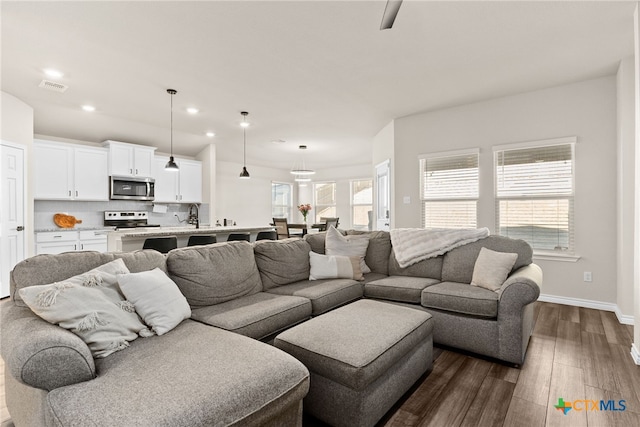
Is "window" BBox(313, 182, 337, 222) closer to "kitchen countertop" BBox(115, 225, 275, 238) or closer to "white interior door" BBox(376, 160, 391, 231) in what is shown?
"white interior door" BBox(376, 160, 391, 231)

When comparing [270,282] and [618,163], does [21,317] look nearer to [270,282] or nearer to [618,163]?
[270,282]

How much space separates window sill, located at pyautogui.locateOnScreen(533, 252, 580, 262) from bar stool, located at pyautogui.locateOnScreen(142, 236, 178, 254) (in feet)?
15.2

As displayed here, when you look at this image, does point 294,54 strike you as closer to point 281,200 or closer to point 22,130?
point 22,130

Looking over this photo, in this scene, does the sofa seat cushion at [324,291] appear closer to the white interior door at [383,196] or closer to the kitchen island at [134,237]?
the kitchen island at [134,237]

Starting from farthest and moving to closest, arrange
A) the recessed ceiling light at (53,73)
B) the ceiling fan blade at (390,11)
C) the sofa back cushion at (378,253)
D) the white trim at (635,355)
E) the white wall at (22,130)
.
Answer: the white wall at (22,130), the sofa back cushion at (378,253), the recessed ceiling light at (53,73), the white trim at (635,355), the ceiling fan blade at (390,11)

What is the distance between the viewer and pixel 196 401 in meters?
1.11

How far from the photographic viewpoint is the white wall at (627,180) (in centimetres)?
327

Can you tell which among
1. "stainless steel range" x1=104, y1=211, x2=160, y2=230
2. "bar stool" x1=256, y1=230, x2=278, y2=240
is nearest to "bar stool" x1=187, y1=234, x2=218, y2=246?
"bar stool" x1=256, y1=230, x2=278, y2=240

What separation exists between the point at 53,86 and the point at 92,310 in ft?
12.3

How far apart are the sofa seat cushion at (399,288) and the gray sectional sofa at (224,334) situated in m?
0.01

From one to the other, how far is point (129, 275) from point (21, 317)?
0.48 meters

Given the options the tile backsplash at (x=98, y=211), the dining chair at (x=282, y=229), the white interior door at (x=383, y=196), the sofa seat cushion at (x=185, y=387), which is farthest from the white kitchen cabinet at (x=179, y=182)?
the sofa seat cushion at (x=185, y=387)

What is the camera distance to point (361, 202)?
31.1 feet

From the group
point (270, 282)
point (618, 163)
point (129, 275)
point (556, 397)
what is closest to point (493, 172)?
point (618, 163)
